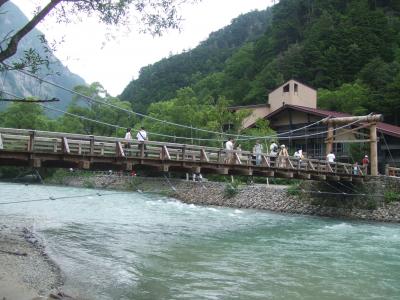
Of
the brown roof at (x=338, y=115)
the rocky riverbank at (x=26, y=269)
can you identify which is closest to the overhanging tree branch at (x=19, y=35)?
the rocky riverbank at (x=26, y=269)

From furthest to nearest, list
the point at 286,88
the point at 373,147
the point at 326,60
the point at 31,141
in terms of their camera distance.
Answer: the point at 326,60, the point at 286,88, the point at 373,147, the point at 31,141

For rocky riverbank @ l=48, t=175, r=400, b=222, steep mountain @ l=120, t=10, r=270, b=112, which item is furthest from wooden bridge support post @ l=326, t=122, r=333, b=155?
steep mountain @ l=120, t=10, r=270, b=112

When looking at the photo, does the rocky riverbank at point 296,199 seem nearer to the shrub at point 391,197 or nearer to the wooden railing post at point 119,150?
the shrub at point 391,197

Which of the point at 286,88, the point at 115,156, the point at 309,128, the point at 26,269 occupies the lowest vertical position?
the point at 26,269

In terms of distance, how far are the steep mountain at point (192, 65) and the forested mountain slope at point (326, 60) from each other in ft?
2.20

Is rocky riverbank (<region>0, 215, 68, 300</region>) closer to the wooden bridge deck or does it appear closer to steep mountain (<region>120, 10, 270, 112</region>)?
the wooden bridge deck

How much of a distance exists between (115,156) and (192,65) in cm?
8348

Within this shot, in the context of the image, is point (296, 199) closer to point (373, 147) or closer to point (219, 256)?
point (373, 147)

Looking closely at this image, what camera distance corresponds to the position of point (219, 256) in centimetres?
1141

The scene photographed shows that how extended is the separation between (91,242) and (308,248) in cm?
630

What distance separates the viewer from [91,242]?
41.6ft

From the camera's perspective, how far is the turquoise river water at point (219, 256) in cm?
825

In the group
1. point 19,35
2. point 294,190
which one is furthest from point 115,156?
point 294,190

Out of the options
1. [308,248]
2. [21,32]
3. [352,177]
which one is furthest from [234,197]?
[21,32]
